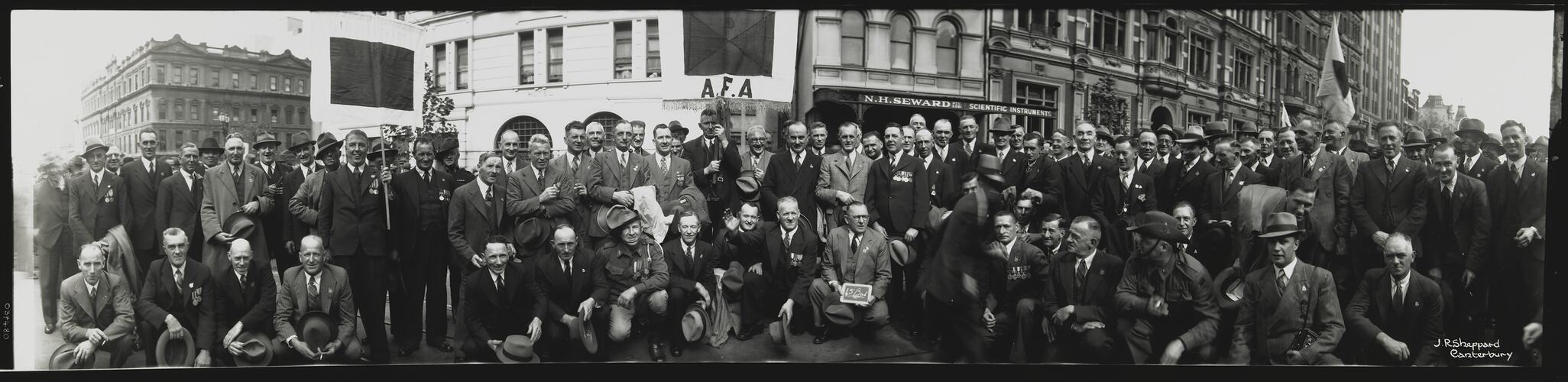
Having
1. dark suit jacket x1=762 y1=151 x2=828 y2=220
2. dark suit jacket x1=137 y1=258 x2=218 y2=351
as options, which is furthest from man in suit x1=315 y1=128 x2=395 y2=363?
dark suit jacket x1=762 y1=151 x2=828 y2=220

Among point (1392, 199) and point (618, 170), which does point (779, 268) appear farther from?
point (1392, 199)

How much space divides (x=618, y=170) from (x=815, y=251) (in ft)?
4.85

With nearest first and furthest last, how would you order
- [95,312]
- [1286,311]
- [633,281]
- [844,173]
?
[1286,311] < [95,312] < [633,281] < [844,173]

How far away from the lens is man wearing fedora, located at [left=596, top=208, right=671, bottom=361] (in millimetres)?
6133

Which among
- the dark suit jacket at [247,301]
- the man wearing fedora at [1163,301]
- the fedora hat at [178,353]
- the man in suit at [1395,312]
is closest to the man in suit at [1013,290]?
the man wearing fedora at [1163,301]

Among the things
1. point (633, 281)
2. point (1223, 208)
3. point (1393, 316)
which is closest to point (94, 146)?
point (633, 281)

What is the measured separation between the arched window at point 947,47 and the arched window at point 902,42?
0.19 meters

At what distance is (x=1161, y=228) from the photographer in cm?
579

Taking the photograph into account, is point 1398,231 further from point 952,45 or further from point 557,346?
point 557,346

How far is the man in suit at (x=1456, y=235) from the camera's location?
6.19 meters

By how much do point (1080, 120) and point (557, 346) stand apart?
13.3 ft

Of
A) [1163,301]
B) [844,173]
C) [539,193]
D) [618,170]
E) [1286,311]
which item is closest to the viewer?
[1163,301]

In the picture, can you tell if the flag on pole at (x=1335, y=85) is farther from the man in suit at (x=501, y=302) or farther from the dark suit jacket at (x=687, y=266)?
the man in suit at (x=501, y=302)

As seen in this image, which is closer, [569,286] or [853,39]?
[569,286]
